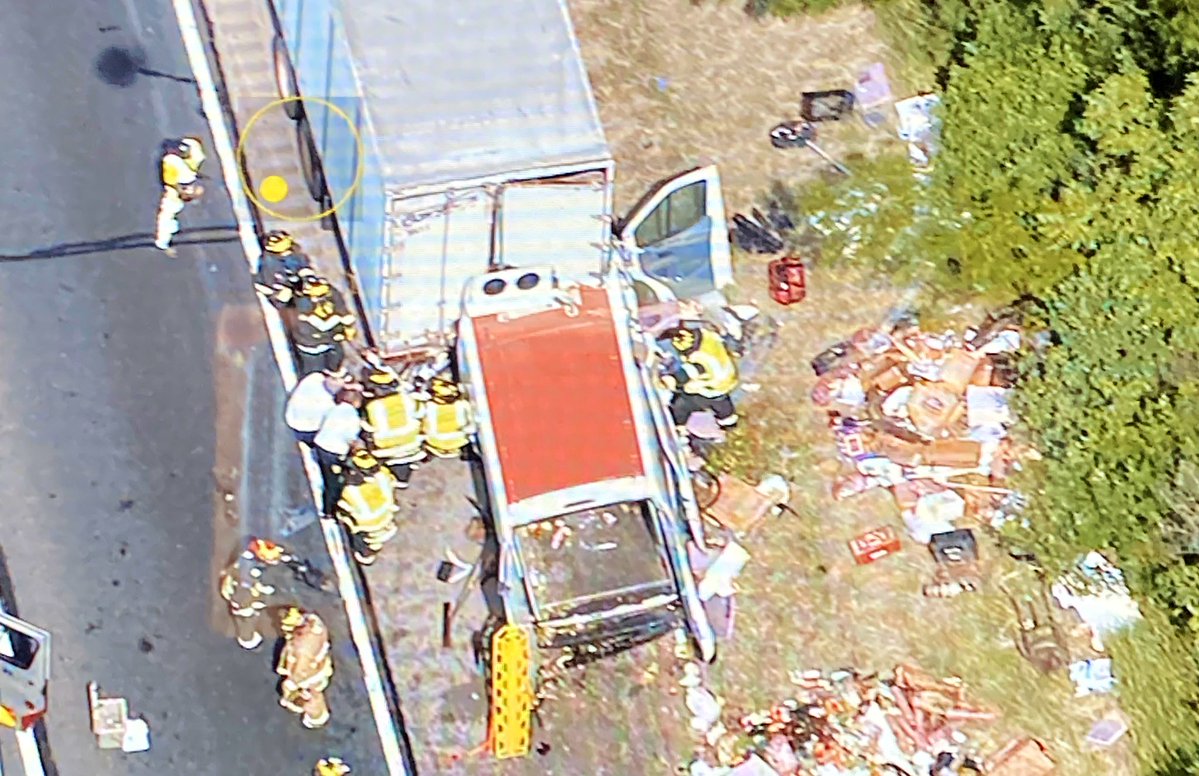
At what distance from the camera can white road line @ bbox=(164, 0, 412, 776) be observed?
1166cm

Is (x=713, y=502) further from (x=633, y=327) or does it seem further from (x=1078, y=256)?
(x=1078, y=256)

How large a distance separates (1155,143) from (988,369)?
7.86ft

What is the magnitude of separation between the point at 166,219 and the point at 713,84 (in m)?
5.09

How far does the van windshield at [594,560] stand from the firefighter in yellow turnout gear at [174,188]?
4112 millimetres

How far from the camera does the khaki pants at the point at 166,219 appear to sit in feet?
40.1

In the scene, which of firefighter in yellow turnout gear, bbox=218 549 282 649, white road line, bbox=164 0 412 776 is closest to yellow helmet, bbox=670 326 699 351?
white road line, bbox=164 0 412 776

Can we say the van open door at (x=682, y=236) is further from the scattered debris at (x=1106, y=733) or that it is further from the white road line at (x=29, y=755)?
the white road line at (x=29, y=755)

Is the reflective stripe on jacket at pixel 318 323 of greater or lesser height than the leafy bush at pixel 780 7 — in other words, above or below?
below

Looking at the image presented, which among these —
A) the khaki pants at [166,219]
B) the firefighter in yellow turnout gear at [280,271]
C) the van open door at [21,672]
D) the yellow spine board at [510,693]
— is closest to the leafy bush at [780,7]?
the firefighter in yellow turnout gear at [280,271]

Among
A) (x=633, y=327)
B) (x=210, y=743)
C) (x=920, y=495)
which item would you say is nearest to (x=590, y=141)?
(x=633, y=327)

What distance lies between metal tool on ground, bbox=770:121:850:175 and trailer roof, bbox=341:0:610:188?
9.27 ft

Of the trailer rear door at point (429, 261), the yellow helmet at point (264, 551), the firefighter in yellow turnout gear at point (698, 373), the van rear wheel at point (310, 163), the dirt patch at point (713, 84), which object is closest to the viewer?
the trailer rear door at point (429, 261)

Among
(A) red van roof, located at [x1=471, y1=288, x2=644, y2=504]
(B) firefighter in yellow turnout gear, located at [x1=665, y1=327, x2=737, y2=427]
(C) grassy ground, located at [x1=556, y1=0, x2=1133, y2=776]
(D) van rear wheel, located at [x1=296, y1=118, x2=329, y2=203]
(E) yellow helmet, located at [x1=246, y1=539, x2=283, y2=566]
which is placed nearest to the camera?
(A) red van roof, located at [x1=471, y1=288, x2=644, y2=504]

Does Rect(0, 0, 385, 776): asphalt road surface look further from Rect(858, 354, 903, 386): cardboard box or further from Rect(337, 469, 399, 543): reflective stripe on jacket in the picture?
Rect(858, 354, 903, 386): cardboard box
